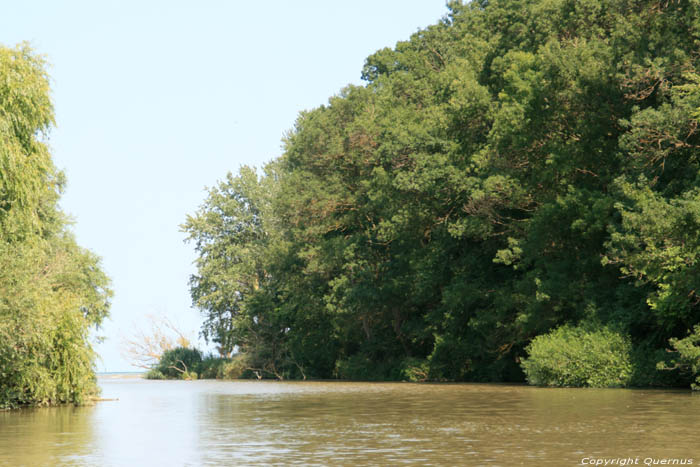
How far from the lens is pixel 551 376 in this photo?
4009cm

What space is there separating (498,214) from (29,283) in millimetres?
27242

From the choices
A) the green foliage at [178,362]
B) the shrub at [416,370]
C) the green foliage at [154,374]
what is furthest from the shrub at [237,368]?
the shrub at [416,370]

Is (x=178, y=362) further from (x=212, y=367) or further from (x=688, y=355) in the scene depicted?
(x=688, y=355)

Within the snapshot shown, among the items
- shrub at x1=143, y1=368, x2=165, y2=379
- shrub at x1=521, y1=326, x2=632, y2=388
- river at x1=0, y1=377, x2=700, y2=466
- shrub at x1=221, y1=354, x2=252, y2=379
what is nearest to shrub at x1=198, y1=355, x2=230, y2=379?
shrub at x1=221, y1=354, x2=252, y2=379

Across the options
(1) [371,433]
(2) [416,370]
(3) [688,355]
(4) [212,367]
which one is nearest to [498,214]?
(2) [416,370]

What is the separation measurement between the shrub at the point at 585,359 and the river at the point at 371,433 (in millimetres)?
7316

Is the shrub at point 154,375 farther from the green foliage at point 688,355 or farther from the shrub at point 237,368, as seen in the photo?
the green foliage at point 688,355

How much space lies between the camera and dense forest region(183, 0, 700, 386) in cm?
3572

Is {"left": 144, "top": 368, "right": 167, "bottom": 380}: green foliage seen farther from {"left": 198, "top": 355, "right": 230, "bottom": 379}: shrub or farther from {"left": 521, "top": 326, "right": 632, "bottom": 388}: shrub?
{"left": 521, "top": 326, "right": 632, "bottom": 388}: shrub

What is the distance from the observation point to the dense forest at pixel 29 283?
2541cm

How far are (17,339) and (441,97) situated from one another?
35595 millimetres

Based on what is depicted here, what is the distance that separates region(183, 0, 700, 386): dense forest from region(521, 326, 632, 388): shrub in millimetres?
82

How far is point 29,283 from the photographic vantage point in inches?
1034

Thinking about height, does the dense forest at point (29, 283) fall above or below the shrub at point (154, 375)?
above
